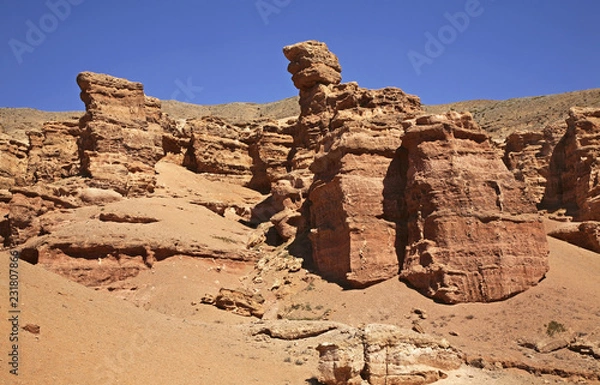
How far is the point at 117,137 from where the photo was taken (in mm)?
37562

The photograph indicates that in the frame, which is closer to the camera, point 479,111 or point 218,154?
point 218,154

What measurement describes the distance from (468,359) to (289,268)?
34.3 ft

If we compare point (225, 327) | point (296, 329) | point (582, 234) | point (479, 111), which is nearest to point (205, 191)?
point (225, 327)

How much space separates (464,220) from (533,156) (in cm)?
1854

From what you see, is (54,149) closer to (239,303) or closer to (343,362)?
(239,303)

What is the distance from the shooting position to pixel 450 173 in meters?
23.5

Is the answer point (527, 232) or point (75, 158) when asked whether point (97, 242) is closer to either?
point (527, 232)

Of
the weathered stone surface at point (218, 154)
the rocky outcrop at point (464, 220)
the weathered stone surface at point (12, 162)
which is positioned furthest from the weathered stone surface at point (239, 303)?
the weathered stone surface at point (12, 162)

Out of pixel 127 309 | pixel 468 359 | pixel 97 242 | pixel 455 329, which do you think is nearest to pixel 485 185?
pixel 455 329

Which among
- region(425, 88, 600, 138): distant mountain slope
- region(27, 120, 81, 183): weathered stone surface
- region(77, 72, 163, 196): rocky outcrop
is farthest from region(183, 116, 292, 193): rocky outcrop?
region(425, 88, 600, 138): distant mountain slope

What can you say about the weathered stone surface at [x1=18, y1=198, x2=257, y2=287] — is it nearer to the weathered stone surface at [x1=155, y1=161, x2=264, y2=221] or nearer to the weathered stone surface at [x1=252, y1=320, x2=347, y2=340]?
the weathered stone surface at [x1=155, y1=161, x2=264, y2=221]

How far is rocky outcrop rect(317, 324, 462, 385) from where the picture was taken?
14.6 metres

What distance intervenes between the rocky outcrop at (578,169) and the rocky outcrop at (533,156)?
5.47 feet

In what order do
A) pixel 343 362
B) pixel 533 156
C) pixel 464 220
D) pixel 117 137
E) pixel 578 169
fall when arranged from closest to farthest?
pixel 343 362 → pixel 464 220 → pixel 578 169 → pixel 117 137 → pixel 533 156
